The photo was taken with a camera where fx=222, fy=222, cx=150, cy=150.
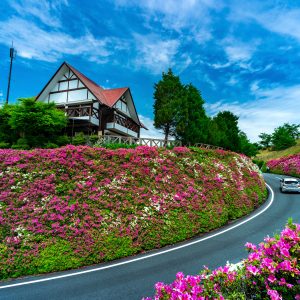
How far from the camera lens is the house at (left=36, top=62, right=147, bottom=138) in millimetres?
27172

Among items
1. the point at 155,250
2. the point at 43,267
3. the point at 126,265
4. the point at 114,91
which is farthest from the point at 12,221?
the point at 114,91

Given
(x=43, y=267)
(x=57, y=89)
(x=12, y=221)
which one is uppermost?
(x=57, y=89)

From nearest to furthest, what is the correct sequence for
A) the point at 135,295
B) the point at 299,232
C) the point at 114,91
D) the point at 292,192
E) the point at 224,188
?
the point at 299,232 → the point at 135,295 → the point at 224,188 → the point at 292,192 → the point at 114,91

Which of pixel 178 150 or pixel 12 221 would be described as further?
pixel 178 150

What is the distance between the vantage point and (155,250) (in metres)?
9.99

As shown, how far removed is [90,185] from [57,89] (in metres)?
22.3

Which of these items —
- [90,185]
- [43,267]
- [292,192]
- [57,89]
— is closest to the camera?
[43,267]

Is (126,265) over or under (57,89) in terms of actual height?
under

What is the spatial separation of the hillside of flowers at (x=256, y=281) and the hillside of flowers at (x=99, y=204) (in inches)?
252

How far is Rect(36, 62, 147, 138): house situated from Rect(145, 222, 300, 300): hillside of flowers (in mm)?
24790

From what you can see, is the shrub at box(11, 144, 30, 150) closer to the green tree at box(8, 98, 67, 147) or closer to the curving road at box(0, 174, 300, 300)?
the green tree at box(8, 98, 67, 147)

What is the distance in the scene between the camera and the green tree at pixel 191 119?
24922 mm

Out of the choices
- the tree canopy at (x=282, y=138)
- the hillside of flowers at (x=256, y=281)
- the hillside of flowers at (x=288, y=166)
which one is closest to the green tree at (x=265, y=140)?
the tree canopy at (x=282, y=138)

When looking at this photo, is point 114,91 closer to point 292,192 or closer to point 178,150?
point 178,150
